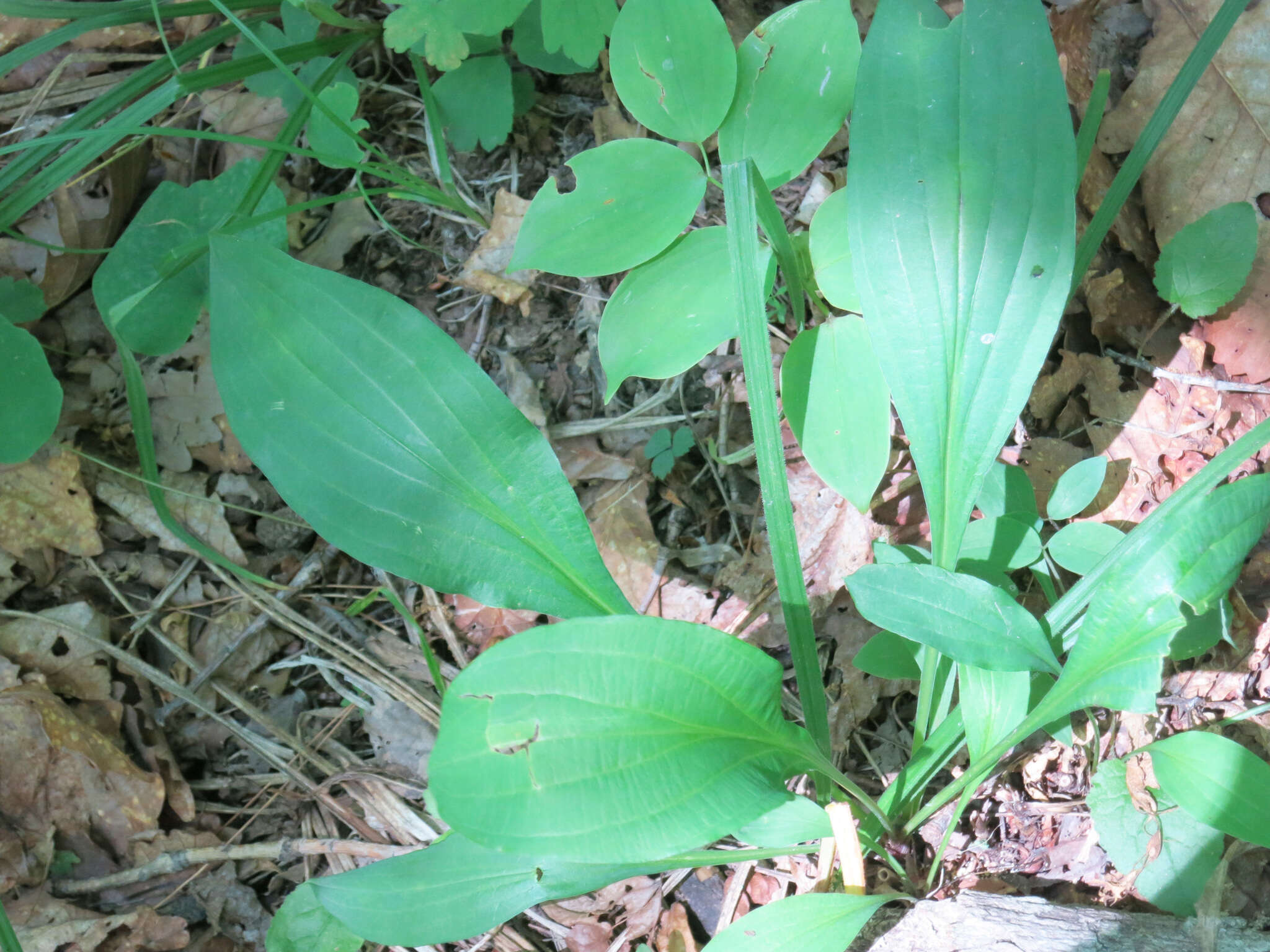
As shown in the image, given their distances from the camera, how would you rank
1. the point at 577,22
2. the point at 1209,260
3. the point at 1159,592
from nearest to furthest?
1. the point at 1159,592
2. the point at 1209,260
3. the point at 577,22

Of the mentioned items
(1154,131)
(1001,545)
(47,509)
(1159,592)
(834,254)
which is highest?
(1154,131)

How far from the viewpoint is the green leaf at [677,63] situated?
3.22ft

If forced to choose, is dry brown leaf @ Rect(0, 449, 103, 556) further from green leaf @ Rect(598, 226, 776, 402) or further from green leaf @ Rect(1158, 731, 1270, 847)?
green leaf @ Rect(1158, 731, 1270, 847)

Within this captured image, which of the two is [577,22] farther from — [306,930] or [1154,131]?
[306,930]

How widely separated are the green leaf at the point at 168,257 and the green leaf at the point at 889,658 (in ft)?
3.71

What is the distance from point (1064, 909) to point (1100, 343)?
78 cm

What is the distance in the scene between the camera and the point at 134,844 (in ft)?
4.18

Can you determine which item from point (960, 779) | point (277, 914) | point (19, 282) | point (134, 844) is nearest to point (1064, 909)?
point (960, 779)

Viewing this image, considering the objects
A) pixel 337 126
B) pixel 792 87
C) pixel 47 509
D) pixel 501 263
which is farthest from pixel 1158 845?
pixel 47 509

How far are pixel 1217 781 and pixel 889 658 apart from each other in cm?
34

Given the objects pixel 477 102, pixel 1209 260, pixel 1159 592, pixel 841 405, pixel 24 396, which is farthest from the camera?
pixel 477 102

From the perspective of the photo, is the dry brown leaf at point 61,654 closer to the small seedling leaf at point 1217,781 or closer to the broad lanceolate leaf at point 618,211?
the broad lanceolate leaf at point 618,211

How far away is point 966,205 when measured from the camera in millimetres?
866

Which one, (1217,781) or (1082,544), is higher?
(1082,544)
